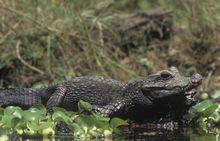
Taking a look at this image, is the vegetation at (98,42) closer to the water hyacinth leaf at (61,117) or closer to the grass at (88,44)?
the grass at (88,44)

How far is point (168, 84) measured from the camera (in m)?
6.66

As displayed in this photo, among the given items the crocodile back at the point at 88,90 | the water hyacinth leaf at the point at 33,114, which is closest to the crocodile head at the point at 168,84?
the crocodile back at the point at 88,90

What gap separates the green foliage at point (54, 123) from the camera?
6262 millimetres

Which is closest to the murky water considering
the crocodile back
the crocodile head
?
the crocodile head

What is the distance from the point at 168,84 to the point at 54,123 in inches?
45.8

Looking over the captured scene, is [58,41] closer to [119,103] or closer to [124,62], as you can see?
[124,62]

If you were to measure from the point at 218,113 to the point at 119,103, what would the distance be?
1.04 m

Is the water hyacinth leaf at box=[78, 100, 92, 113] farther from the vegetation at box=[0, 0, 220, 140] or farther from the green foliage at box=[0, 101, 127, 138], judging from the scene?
the vegetation at box=[0, 0, 220, 140]

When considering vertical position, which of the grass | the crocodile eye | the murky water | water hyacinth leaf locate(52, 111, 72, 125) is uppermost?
the grass

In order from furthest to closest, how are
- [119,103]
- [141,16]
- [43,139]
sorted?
[141,16], [119,103], [43,139]

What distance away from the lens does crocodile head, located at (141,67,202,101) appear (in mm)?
6539

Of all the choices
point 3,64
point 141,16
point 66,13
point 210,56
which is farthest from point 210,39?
point 3,64

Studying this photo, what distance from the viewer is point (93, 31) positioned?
11.5m

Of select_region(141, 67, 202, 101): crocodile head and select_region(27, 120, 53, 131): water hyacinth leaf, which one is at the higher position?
select_region(141, 67, 202, 101): crocodile head
